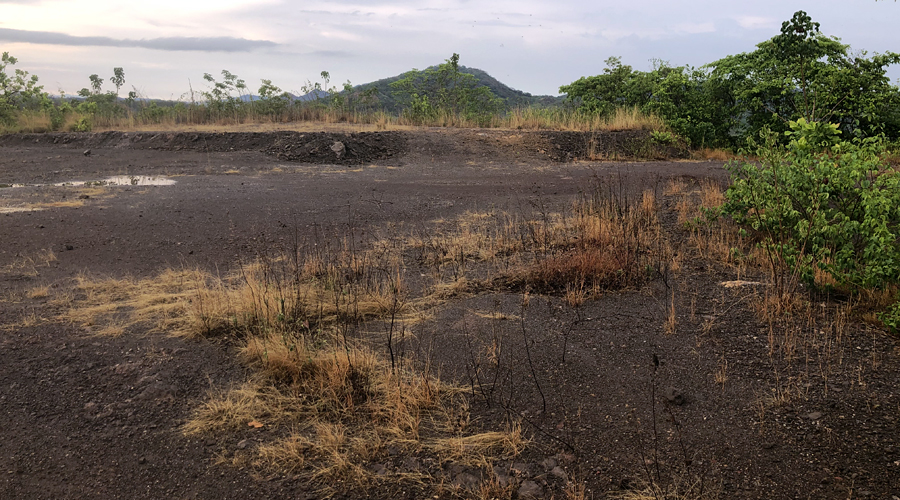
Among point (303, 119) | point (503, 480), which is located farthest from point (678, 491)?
point (303, 119)

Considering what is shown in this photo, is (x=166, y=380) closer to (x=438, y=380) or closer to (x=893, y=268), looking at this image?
(x=438, y=380)

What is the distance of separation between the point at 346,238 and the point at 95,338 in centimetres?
322

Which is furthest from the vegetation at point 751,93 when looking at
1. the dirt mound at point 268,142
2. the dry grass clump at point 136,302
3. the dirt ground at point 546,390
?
the dry grass clump at point 136,302

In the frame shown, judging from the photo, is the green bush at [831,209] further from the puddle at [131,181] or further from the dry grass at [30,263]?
the puddle at [131,181]

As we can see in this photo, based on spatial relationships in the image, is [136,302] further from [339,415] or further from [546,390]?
[546,390]

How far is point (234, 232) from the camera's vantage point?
24.7ft

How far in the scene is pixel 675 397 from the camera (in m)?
3.27

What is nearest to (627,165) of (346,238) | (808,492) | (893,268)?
(346,238)

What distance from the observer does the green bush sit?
405cm

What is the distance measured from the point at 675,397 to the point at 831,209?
2.56 m

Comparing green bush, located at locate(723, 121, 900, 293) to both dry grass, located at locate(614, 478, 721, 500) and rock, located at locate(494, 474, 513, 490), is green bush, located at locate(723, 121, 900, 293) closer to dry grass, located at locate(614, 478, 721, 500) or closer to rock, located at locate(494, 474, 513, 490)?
dry grass, located at locate(614, 478, 721, 500)

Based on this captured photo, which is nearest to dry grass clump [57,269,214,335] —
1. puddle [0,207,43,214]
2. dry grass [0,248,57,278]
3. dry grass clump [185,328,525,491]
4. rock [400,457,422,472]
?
dry grass [0,248,57,278]

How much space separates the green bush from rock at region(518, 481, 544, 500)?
2960 mm

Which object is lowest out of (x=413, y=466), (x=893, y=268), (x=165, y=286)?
(x=413, y=466)
